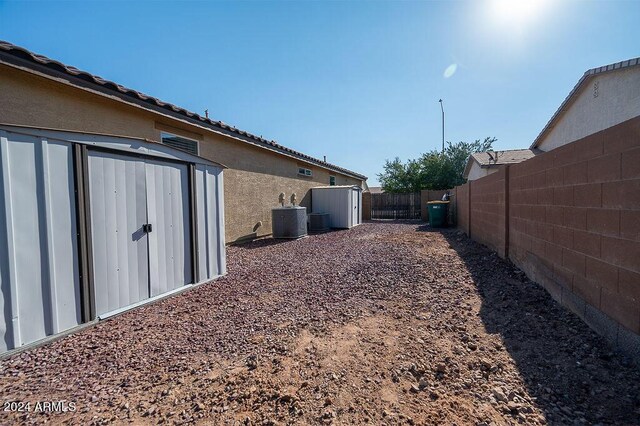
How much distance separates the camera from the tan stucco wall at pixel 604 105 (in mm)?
8789

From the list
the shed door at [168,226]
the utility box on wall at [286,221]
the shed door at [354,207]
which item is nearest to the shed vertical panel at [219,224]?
the shed door at [168,226]

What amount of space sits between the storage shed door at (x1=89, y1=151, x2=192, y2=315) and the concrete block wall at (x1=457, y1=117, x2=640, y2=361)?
5.10 m

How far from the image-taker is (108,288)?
11.2ft

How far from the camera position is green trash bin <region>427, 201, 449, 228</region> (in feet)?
43.5

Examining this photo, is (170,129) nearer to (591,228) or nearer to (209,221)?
(209,221)

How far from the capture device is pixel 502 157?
1719 cm

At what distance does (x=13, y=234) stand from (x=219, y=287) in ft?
8.48

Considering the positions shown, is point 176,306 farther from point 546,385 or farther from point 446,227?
point 446,227

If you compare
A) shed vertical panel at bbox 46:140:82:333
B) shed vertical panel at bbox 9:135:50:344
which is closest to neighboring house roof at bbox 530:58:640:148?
shed vertical panel at bbox 46:140:82:333

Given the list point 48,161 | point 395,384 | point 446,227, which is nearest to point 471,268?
point 395,384

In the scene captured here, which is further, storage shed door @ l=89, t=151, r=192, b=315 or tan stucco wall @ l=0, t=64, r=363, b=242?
tan stucco wall @ l=0, t=64, r=363, b=242

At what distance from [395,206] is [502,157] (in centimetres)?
694

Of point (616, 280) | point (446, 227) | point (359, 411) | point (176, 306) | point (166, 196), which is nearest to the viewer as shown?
point (359, 411)

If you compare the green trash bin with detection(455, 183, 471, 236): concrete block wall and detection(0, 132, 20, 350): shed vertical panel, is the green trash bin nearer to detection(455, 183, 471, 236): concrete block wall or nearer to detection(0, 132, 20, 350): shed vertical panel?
detection(455, 183, 471, 236): concrete block wall
